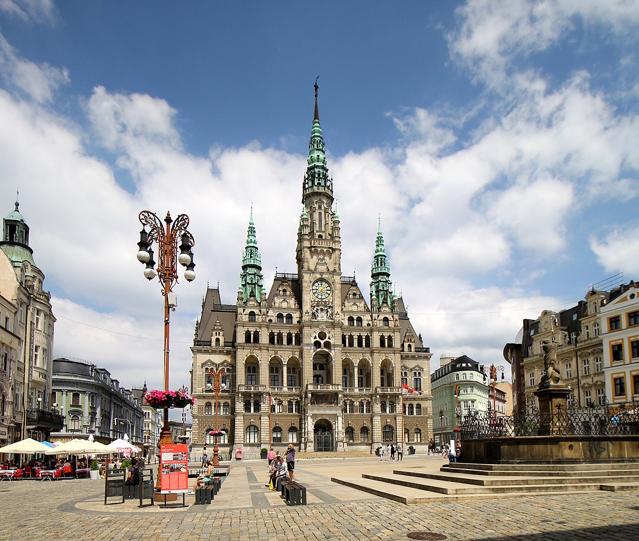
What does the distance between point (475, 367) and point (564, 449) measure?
348 ft

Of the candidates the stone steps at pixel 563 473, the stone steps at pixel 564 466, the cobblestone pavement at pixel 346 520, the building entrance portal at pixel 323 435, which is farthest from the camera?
the building entrance portal at pixel 323 435

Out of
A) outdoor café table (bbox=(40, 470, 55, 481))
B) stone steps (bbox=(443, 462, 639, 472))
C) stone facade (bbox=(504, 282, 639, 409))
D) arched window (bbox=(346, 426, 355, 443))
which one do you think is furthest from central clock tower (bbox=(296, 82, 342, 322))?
stone steps (bbox=(443, 462, 639, 472))

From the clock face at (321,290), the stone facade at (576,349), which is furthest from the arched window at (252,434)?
the stone facade at (576,349)

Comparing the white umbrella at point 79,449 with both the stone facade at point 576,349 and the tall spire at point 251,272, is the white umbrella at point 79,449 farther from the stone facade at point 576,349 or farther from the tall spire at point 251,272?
the tall spire at point 251,272

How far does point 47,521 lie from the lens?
1734cm

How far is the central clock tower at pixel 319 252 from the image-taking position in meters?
87.7

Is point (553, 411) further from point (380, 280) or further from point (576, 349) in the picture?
point (380, 280)

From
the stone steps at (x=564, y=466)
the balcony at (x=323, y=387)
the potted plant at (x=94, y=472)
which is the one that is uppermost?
the balcony at (x=323, y=387)

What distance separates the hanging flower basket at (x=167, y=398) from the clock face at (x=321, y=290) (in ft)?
Answer: 222

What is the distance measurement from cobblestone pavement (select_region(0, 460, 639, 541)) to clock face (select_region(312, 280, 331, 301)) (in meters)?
67.3

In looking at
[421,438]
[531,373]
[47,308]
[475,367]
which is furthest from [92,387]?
[475,367]

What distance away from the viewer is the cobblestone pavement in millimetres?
13453

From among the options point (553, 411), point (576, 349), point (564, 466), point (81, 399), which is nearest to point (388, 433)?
point (576, 349)

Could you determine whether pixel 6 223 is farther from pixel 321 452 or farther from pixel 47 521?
pixel 47 521
